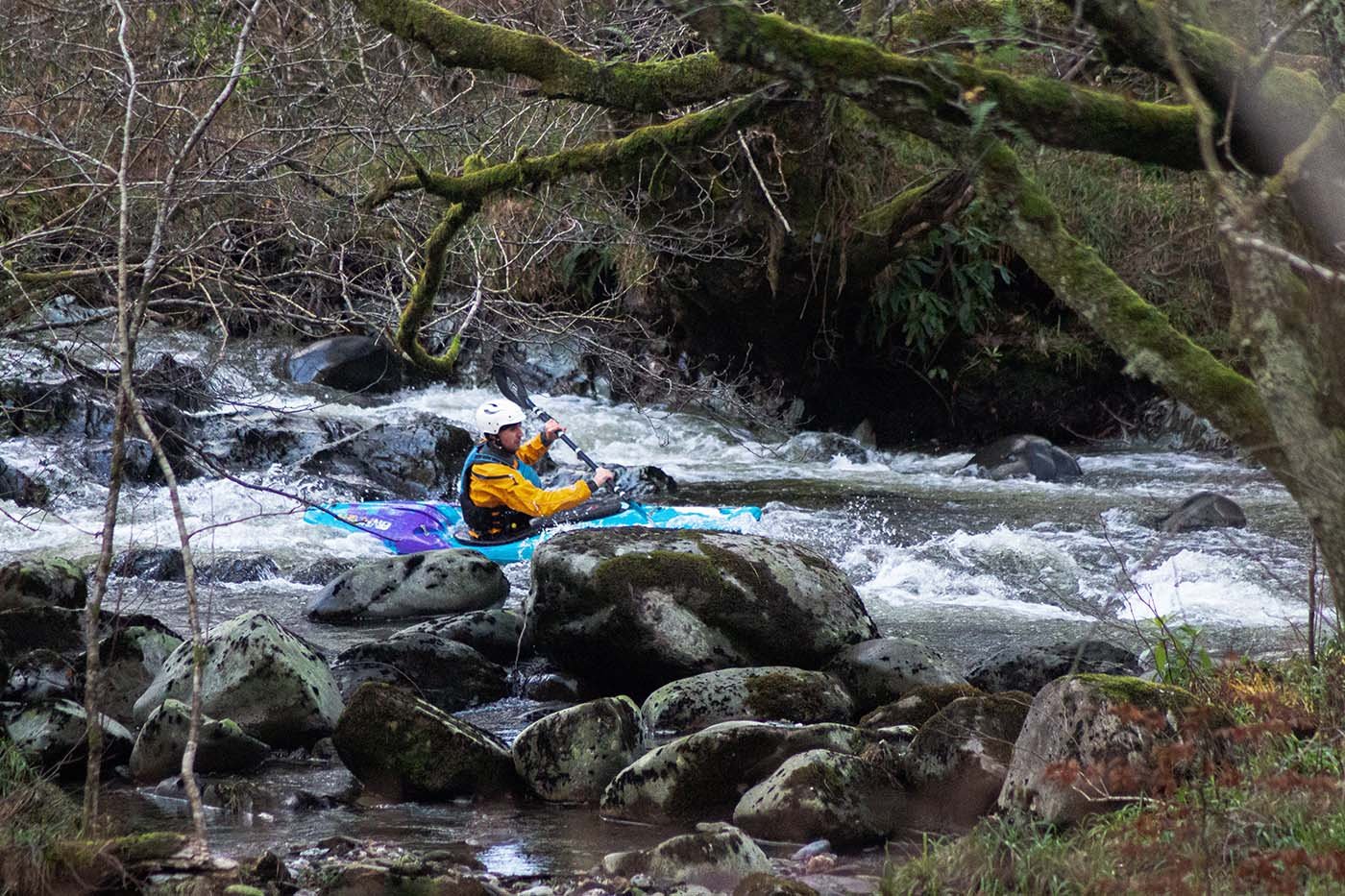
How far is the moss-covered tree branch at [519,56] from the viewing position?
416 cm

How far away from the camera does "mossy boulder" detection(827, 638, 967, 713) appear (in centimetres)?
559

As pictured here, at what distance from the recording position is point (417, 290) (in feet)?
17.0

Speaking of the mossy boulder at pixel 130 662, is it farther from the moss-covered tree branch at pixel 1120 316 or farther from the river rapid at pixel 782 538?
the moss-covered tree branch at pixel 1120 316

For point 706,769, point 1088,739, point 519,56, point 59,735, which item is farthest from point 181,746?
point 1088,739

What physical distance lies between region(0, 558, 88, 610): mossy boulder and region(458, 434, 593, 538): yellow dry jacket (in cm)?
230

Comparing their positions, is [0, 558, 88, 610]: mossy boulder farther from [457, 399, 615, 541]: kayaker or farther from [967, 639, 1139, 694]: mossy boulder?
[967, 639, 1139, 694]: mossy boulder

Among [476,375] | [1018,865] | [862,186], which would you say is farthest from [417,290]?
[476,375]

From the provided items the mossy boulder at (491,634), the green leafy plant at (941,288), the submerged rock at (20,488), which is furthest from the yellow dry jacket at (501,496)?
the green leafy plant at (941,288)

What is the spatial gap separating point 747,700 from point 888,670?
78 centimetres

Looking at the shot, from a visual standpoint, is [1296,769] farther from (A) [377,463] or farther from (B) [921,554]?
(A) [377,463]

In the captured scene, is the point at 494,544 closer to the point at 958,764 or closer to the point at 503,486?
the point at 503,486

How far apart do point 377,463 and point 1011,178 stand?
8.32 m

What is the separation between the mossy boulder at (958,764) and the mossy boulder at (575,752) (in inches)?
39.9

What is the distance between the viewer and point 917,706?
5.02 m
